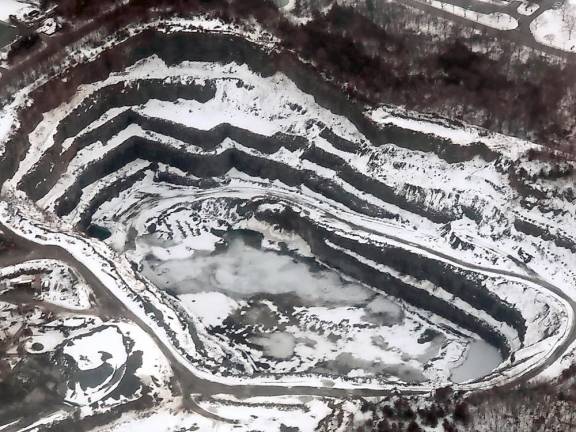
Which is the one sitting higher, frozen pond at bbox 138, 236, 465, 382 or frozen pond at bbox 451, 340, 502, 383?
frozen pond at bbox 138, 236, 465, 382

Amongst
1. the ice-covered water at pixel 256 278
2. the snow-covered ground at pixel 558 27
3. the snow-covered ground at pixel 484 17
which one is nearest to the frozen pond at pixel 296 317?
the ice-covered water at pixel 256 278

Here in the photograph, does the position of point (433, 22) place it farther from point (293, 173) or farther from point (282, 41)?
point (293, 173)

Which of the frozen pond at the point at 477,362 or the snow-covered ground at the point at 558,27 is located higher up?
the snow-covered ground at the point at 558,27

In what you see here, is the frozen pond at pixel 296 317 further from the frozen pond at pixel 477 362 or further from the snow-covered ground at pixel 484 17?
the snow-covered ground at pixel 484 17

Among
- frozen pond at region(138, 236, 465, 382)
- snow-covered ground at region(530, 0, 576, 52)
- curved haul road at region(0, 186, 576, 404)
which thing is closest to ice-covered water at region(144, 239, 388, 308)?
frozen pond at region(138, 236, 465, 382)

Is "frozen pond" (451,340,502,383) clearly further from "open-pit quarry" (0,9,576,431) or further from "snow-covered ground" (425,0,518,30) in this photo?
"snow-covered ground" (425,0,518,30)

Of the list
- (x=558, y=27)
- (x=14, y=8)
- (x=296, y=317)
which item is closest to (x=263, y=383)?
(x=296, y=317)
